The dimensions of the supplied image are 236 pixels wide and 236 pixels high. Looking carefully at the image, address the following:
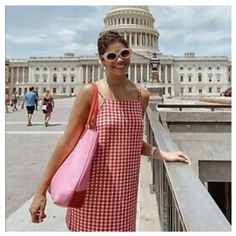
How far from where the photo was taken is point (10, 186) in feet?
17.8

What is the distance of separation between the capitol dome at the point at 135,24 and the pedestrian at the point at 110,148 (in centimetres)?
8371

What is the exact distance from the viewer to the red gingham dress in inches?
77.9

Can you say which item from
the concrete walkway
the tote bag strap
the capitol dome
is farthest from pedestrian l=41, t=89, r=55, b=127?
the capitol dome

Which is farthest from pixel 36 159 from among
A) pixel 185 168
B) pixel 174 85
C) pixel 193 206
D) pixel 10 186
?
pixel 174 85

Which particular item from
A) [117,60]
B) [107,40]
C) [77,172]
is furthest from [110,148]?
[107,40]

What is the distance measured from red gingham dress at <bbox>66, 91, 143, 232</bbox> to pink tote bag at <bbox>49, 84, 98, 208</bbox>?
6cm

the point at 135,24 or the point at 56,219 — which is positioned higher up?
the point at 135,24

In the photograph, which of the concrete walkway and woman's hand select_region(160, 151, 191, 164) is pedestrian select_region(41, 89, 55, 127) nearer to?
the concrete walkway

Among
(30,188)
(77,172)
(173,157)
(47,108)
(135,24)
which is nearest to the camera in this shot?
(77,172)

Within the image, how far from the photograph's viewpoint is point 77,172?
73.3 inches

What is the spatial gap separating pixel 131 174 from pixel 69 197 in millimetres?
407

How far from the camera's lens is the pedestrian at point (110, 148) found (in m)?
1.96

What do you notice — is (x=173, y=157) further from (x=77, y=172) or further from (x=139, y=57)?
(x=139, y=57)

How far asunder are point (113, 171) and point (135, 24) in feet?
290
